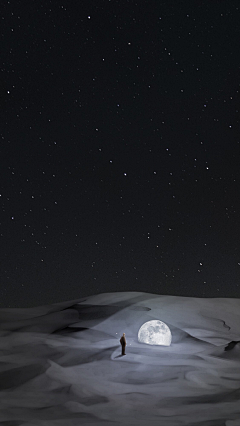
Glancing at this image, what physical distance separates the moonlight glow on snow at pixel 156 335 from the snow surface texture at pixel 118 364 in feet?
0.40

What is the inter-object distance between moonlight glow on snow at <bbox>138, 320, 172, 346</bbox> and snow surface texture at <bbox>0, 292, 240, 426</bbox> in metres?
0.12

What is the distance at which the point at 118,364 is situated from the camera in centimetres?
556

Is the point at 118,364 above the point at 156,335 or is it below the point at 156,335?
below

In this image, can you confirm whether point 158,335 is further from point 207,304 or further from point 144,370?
point 207,304

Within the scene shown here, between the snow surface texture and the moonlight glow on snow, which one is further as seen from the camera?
the moonlight glow on snow

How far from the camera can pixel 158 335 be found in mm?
6691

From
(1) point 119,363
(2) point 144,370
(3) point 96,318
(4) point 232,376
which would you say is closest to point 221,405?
(4) point 232,376

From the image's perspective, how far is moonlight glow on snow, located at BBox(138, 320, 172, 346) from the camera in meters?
6.69

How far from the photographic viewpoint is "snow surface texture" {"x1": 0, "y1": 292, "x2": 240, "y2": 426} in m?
3.67

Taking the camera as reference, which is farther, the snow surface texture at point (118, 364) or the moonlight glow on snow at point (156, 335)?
the moonlight glow on snow at point (156, 335)

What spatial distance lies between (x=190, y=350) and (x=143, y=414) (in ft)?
9.64

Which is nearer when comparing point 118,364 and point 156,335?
point 118,364

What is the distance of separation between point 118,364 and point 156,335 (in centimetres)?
134

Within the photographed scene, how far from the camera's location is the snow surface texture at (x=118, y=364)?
3.67m
